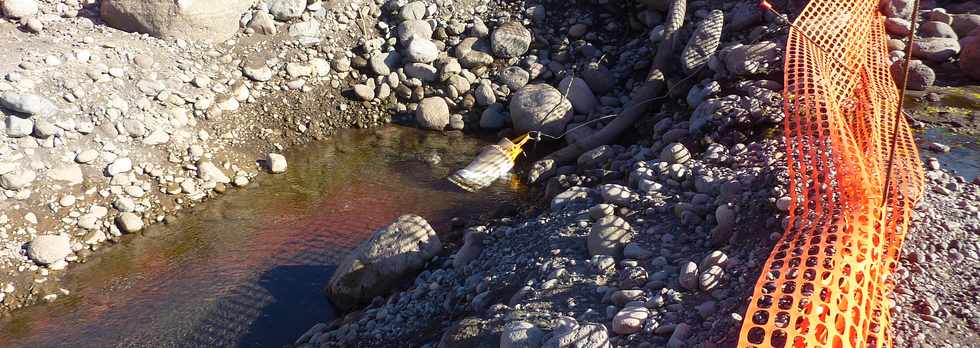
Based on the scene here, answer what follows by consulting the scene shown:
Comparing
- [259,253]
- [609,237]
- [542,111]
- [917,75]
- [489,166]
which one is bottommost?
[259,253]

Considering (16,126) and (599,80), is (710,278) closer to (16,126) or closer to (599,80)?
(599,80)

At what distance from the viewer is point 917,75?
6.34 meters

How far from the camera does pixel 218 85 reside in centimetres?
773

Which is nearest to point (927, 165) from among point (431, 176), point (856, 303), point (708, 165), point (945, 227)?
point (945, 227)

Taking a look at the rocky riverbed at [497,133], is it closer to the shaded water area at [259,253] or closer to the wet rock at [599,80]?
the wet rock at [599,80]

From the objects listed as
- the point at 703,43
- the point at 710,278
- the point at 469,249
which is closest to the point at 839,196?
the point at 710,278

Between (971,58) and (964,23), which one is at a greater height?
(964,23)

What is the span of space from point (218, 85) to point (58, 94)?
55.7 inches

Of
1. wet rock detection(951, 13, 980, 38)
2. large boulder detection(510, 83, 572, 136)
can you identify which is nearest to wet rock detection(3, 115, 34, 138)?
large boulder detection(510, 83, 572, 136)

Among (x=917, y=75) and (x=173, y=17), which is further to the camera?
(x=173, y=17)

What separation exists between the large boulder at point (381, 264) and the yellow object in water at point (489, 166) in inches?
62.7

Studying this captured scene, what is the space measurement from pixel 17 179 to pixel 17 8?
2.00 metres

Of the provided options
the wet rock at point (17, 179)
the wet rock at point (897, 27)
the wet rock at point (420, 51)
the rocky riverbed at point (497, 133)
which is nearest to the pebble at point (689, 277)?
the rocky riverbed at point (497, 133)

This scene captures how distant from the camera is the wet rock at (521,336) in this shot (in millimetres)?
3631
